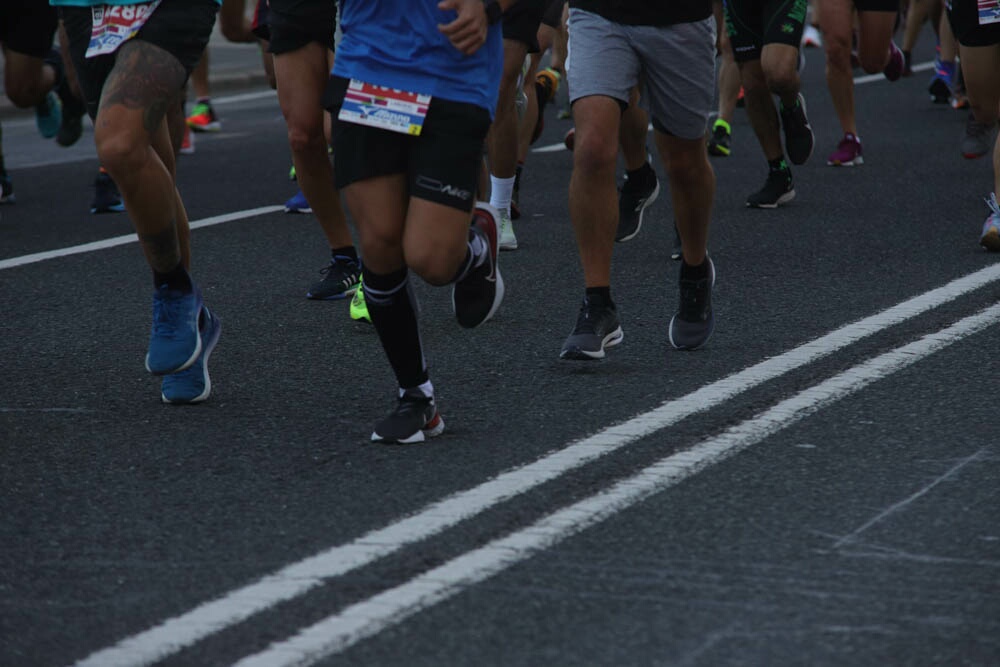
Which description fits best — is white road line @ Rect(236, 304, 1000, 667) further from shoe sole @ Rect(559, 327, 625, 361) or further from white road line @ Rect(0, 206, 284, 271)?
white road line @ Rect(0, 206, 284, 271)

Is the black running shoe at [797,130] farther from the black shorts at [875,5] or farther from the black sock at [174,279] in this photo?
the black sock at [174,279]

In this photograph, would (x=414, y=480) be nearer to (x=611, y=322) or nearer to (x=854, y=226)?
(x=611, y=322)

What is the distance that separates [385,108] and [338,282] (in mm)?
2437

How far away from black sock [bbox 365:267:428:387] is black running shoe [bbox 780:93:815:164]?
4824 mm

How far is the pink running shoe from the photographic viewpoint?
1009 centimetres

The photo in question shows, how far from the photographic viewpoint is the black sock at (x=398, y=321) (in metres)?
4.23

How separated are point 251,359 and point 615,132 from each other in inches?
52.6

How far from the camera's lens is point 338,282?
6457mm

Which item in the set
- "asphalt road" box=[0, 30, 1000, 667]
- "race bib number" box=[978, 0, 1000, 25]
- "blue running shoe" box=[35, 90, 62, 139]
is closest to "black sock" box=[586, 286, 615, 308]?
"asphalt road" box=[0, 30, 1000, 667]

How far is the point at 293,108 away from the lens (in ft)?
19.4

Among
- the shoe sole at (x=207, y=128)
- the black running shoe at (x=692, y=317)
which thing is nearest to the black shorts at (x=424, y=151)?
the black running shoe at (x=692, y=317)

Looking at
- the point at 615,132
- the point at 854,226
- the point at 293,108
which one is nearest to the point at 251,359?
the point at 293,108

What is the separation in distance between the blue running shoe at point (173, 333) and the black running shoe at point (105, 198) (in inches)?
Result: 169

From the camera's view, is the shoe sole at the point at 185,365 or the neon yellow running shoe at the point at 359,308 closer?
the shoe sole at the point at 185,365
